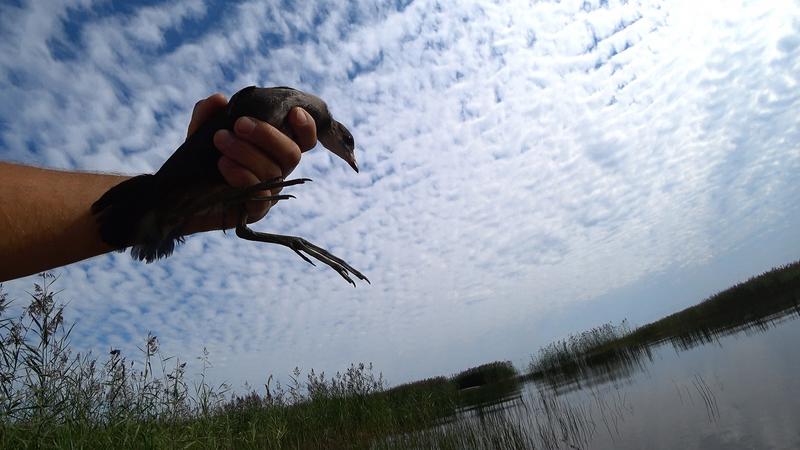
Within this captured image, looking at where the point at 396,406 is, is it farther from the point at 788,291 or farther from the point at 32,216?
the point at 788,291

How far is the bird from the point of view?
64.0 inches

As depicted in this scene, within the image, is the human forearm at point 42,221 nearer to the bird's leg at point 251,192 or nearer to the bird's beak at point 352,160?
the bird's leg at point 251,192

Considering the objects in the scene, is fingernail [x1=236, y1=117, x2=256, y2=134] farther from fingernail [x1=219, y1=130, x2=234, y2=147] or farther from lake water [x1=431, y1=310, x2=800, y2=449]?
lake water [x1=431, y1=310, x2=800, y2=449]

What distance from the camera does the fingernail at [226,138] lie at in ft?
5.60

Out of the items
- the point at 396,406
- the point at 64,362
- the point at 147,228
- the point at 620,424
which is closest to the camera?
the point at 147,228

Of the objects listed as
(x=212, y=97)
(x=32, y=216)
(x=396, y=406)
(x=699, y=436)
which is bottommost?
(x=699, y=436)

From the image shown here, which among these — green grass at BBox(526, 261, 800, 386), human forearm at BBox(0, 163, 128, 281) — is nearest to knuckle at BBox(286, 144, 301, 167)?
human forearm at BBox(0, 163, 128, 281)

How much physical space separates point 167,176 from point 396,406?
497 inches

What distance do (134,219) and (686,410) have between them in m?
8.27

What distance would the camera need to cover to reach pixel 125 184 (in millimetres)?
1710

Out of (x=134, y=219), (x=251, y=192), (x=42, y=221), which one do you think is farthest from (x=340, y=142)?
(x=42, y=221)

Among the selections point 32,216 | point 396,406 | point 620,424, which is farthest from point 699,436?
point 396,406

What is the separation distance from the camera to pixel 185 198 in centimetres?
166

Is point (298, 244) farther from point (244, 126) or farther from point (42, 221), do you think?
point (42, 221)
